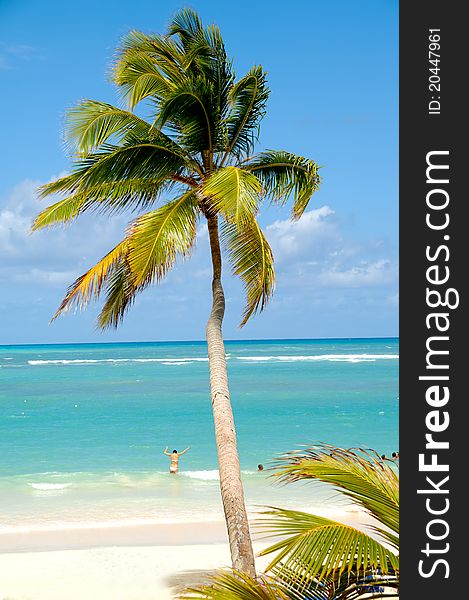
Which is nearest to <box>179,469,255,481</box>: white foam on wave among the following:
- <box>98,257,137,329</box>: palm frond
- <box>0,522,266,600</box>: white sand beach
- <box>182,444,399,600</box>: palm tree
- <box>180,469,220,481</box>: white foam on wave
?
<box>180,469,220,481</box>: white foam on wave

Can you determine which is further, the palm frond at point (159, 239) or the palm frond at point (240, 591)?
the palm frond at point (159, 239)

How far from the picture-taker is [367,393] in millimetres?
49000

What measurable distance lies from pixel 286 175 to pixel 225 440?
3.58 metres

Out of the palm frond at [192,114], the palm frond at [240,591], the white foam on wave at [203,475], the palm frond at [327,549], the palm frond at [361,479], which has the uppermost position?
the palm frond at [192,114]

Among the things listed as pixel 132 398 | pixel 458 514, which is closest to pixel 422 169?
pixel 458 514

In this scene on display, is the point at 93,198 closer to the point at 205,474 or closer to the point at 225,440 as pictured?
the point at 225,440

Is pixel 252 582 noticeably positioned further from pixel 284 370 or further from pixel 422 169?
pixel 284 370

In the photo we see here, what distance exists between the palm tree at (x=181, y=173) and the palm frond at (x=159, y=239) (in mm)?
14

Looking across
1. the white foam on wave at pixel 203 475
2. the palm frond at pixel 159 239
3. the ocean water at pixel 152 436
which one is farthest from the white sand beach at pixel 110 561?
the white foam on wave at pixel 203 475

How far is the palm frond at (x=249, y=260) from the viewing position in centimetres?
930

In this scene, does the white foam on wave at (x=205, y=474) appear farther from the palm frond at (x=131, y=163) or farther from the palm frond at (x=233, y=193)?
the palm frond at (x=233, y=193)

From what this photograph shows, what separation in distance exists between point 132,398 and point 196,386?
Answer: 8.52 m

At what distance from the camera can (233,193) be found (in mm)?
8094

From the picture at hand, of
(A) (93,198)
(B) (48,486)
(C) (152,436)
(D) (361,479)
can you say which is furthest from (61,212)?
(C) (152,436)
